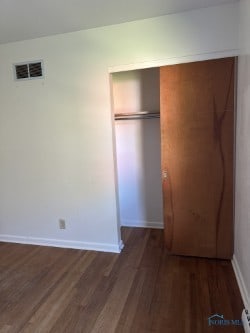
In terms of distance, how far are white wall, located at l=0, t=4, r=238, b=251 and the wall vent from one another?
6cm

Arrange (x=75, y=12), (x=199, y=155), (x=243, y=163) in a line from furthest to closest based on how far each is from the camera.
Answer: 1. (x=199, y=155)
2. (x=75, y=12)
3. (x=243, y=163)

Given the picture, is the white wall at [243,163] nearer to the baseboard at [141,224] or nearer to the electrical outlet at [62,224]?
the baseboard at [141,224]

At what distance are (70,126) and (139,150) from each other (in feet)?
3.33

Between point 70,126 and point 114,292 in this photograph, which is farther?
point 70,126

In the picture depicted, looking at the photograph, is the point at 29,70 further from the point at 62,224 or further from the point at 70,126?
the point at 62,224

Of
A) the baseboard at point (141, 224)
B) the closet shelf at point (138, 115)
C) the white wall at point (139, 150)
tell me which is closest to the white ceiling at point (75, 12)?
the white wall at point (139, 150)

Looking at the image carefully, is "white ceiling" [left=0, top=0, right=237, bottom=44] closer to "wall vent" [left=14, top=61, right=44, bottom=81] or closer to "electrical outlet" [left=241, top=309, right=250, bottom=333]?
"wall vent" [left=14, top=61, right=44, bottom=81]

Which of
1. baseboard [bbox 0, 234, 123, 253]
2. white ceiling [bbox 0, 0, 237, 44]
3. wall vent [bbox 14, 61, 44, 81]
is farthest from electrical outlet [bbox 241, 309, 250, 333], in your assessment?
wall vent [bbox 14, 61, 44, 81]

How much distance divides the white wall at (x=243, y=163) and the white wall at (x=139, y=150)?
120 cm

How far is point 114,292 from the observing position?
7.09 feet

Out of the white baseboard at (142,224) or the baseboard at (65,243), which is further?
the white baseboard at (142,224)

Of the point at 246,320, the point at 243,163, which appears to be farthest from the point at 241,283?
the point at 243,163

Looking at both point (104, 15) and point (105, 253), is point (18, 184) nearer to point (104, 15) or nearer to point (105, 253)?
point (105, 253)

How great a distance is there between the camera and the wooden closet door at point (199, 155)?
2307 millimetres
